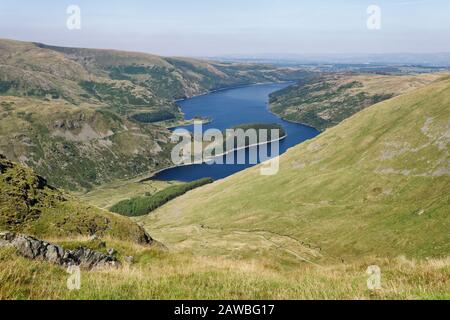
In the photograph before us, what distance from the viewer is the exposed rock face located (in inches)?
763

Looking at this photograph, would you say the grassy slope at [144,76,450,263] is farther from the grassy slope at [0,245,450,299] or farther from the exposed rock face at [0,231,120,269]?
the grassy slope at [0,245,450,299]

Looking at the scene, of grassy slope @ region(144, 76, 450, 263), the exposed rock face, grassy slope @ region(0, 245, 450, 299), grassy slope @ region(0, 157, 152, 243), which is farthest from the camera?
grassy slope @ region(144, 76, 450, 263)

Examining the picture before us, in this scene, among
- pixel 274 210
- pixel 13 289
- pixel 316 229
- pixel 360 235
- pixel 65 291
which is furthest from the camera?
pixel 274 210

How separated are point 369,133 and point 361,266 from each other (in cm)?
14857

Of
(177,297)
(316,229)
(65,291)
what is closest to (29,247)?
(65,291)

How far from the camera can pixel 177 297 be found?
11133mm

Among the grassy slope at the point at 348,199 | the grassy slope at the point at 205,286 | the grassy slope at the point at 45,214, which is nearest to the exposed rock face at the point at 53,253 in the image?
the grassy slope at the point at 205,286

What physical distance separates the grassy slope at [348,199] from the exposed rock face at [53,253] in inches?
2639

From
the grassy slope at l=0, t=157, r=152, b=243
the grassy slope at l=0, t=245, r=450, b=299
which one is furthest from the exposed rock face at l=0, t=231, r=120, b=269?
the grassy slope at l=0, t=157, r=152, b=243

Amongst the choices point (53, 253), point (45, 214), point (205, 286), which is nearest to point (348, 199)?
point (45, 214)

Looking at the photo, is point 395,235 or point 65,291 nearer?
point 65,291

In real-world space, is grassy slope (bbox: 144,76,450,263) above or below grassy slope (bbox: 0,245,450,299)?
below

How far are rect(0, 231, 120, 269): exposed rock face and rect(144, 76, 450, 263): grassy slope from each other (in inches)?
2639
